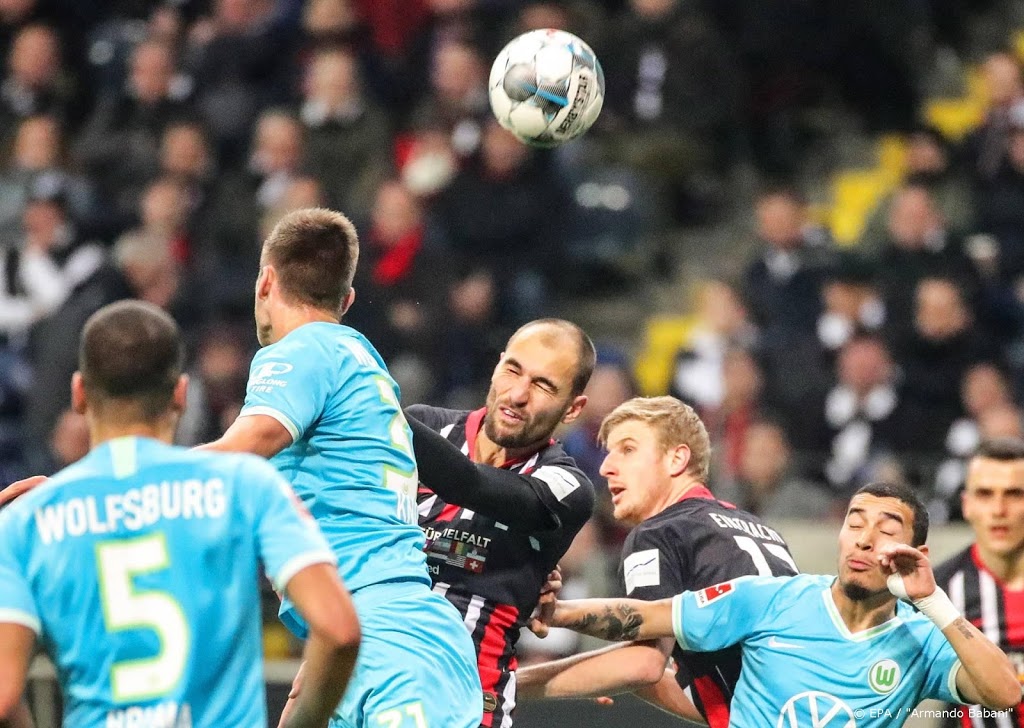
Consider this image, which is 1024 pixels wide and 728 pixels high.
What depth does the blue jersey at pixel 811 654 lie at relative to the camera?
5.20 m

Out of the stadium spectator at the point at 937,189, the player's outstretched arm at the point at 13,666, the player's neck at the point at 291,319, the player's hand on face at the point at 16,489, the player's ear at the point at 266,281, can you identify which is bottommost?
the player's outstretched arm at the point at 13,666

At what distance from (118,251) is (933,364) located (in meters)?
5.46

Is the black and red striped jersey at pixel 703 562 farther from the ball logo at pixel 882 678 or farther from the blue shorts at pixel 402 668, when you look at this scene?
the blue shorts at pixel 402 668

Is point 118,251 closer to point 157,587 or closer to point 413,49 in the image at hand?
point 413,49

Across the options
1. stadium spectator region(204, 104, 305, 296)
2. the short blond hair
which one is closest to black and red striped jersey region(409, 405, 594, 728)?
the short blond hair

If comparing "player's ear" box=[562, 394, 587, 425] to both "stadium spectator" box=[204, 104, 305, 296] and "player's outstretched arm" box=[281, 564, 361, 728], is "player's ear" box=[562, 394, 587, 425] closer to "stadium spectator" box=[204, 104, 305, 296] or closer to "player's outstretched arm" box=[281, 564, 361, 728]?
"player's outstretched arm" box=[281, 564, 361, 728]

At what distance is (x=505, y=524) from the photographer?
511 centimetres

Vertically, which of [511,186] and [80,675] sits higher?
[511,186]

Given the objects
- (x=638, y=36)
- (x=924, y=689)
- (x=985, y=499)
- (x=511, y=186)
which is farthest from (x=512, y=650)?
(x=638, y=36)

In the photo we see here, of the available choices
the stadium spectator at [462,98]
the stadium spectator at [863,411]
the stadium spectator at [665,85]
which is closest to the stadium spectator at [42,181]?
the stadium spectator at [462,98]

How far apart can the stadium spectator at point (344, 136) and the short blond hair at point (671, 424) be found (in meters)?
6.32

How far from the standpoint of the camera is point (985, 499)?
6438 millimetres

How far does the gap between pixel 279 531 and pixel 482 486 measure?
4.59ft

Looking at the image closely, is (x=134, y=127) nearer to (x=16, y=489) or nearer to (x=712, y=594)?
(x=712, y=594)
